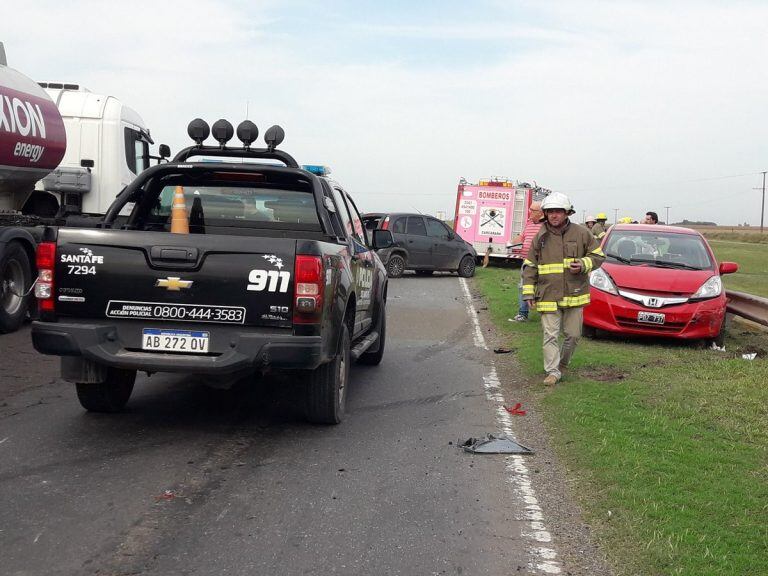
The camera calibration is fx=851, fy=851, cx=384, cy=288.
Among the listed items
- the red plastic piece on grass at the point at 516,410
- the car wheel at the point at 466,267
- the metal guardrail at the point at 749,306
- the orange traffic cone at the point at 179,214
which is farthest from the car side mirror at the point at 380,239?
the car wheel at the point at 466,267

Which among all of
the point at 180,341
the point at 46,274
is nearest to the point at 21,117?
the point at 46,274

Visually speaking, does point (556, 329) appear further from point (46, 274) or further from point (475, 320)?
point (475, 320)

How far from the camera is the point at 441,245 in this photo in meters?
23.8

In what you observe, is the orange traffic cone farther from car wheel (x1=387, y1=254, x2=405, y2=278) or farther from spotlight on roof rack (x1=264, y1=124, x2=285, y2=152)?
car wheel (x1=387, y1=254, x2=405, y2=278)

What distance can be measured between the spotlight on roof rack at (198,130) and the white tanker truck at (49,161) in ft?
13.3

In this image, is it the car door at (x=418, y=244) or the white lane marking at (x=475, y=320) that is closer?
the white lane marking at (x=475, y=320)

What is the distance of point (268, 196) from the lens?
24.3 ft

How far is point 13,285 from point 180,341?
6.59 metres

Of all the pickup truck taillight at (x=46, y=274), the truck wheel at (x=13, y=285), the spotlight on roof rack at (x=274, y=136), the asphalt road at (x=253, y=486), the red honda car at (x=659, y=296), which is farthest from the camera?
the red honda car at (x=659, y=296)

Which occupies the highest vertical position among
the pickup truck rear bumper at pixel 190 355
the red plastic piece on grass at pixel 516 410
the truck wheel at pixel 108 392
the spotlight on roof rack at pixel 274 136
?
the spotlight on roof rack at pixel 274 136

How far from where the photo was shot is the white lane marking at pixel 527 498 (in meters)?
4.14

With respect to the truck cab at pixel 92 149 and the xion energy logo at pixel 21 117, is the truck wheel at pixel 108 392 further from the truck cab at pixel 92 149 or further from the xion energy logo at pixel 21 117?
the truck cab at pixel 92 149

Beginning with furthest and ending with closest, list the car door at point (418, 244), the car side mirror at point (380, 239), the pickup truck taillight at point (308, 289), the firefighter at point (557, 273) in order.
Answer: the car door at point (418, 244) < the car side mirror at point (380, 239) < the firefighter at point (557, 273) < the pickup truck taillight at point (308, 289)

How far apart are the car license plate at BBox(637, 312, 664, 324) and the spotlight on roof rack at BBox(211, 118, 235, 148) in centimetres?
601
